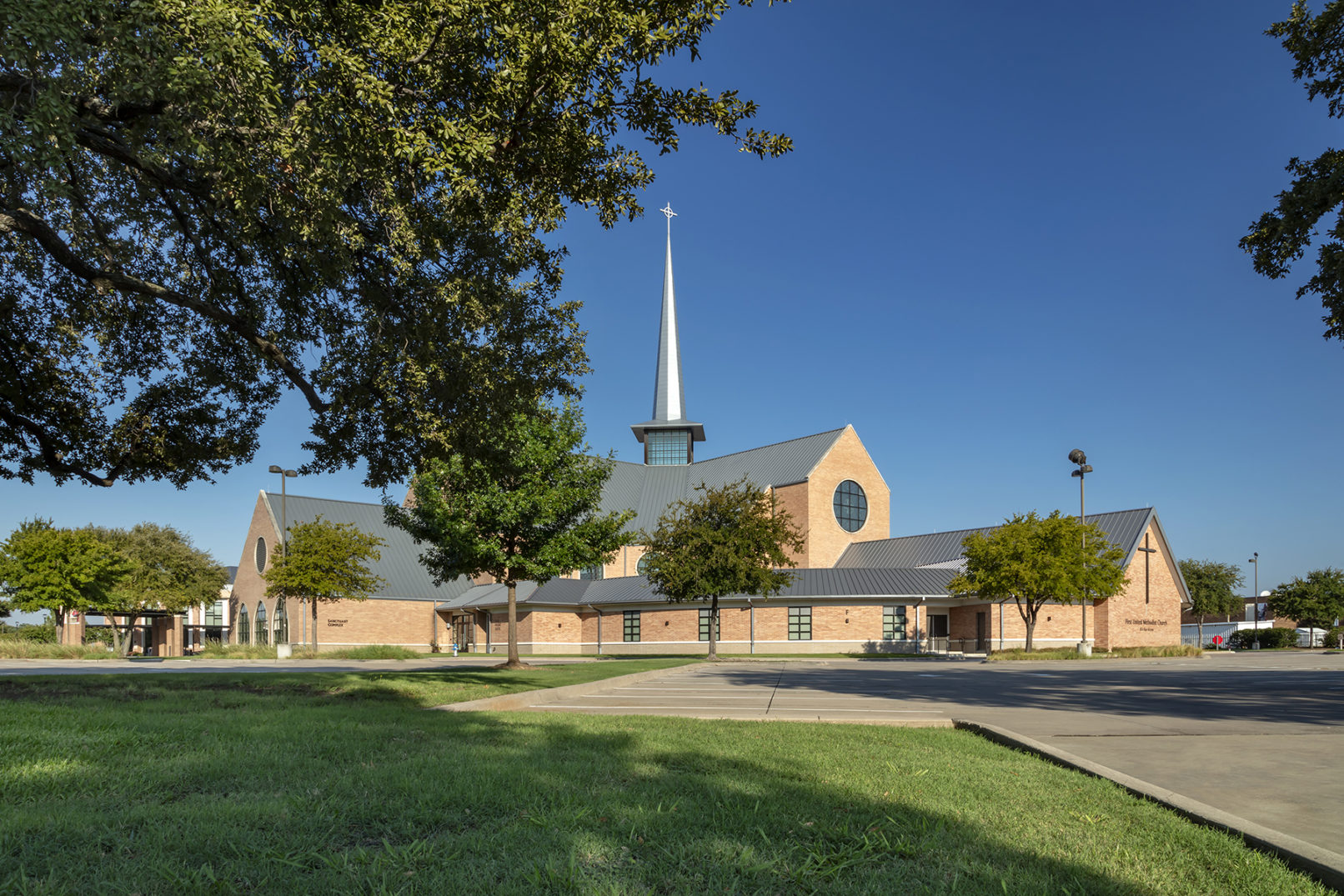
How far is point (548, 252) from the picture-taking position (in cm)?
1316

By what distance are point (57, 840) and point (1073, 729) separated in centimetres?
969

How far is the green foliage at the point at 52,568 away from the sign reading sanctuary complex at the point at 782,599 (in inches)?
348

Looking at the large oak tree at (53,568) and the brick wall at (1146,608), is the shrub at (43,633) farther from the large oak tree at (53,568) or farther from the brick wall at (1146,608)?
the brick wall at (1146,608)

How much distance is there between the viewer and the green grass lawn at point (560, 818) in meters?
3.70

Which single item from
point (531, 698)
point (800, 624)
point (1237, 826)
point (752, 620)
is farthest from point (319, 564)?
point (1237, 826)

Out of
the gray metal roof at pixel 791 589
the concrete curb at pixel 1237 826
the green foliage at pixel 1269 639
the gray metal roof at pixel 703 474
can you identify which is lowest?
the green foliage at pixel 1269 639

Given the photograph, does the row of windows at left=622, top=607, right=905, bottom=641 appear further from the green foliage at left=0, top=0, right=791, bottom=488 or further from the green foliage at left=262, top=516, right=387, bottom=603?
the green foliage at left=0, top=0, right=791, bottom=488

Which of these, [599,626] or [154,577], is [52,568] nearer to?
[154,577]

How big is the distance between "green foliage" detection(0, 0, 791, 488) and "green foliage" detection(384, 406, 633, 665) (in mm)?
8326

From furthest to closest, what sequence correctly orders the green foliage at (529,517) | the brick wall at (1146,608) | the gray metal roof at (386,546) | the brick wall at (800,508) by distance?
the gray metal roof at (386,546) → the brick wall at (800,508) → the brick wall at (1146,608) → the green foliage at (529,517)

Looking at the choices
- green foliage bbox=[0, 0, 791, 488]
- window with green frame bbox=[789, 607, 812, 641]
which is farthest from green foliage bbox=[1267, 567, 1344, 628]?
green foliage bbox=[0, 0, 791, 488]

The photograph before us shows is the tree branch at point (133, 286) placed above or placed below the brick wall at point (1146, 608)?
above

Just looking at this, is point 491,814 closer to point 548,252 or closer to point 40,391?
point 548,252

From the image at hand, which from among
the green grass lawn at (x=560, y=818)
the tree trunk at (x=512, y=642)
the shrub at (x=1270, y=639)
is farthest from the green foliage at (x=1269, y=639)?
the green grass lawn at (x=560, y=818)
